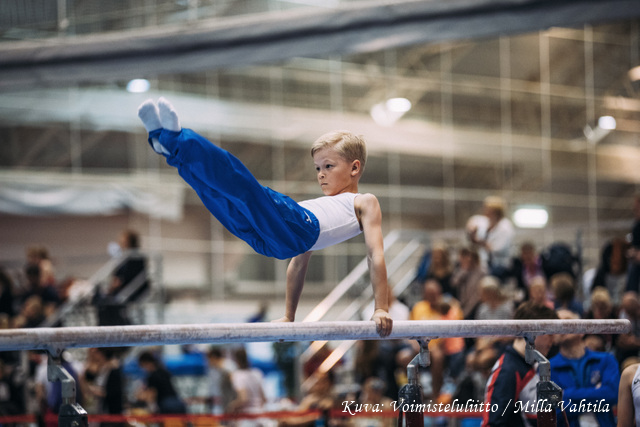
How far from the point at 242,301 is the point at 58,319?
707 cm

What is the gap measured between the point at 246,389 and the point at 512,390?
472 centimetres

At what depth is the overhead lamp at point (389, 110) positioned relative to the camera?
54.8 feet

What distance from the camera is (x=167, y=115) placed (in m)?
2.75

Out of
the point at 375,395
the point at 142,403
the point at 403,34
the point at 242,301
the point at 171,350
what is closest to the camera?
the point at 403,34

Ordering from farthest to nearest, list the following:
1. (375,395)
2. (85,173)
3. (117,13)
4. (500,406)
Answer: (85,173), (117,13), (375,395), (500,406)

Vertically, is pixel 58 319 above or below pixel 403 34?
below

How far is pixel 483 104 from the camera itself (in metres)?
17.6

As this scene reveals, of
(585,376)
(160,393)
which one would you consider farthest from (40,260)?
Answer: (585,376)

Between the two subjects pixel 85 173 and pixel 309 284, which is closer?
pixel 85 173

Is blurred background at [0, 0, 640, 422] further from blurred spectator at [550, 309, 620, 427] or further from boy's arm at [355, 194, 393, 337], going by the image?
boy's arm at [355, 194, 393, 337]

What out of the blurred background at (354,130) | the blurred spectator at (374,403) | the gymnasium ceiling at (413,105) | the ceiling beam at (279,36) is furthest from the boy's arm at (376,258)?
the blurred background at (354,130)

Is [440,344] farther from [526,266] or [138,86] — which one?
[138,86]

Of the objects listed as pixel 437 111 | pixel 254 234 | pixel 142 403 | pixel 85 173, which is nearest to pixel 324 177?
A: pixel 254 234

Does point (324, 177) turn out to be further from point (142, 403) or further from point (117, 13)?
point (117, 13)
